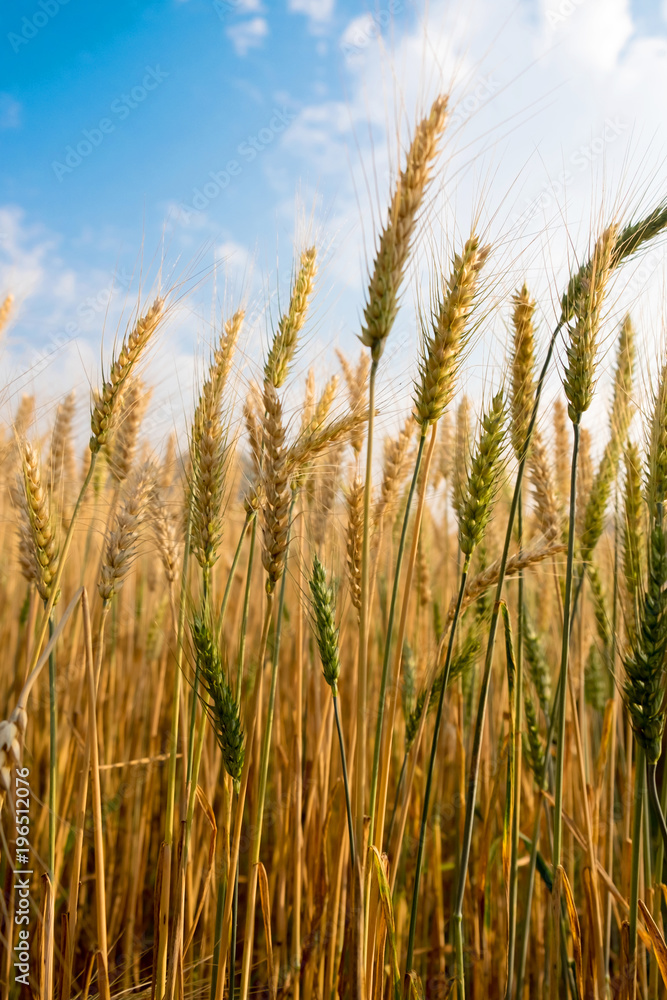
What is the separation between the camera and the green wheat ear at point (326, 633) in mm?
1191

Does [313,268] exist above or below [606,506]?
above

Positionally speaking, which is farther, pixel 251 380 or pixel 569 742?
pixel 569 742

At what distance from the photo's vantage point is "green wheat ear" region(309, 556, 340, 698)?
1191 mm

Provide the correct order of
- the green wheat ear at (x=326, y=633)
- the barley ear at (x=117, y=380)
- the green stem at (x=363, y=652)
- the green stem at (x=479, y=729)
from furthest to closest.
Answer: the barley ear at (x=117, y=380)
the green wheat ear at (x=326, y=633)
the green stem at (x=479, y=729)
the green stem at (x=363, y=652)

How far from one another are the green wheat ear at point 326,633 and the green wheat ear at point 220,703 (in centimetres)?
19

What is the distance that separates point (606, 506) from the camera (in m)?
1.80

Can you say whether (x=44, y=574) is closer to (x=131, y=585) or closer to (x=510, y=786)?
(x=510, y=786)

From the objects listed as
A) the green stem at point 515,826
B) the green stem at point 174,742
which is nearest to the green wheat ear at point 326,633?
the green stem at point 174,742

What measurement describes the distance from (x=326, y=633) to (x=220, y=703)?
24 centimetres

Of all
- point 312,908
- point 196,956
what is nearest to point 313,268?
point 312,908

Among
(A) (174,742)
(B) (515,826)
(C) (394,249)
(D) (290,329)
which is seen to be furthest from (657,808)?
(D) (290,329)

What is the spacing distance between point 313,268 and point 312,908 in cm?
173

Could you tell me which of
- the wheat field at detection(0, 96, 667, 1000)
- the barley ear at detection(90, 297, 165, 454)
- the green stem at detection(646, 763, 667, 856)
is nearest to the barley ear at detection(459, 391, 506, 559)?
the wheat field at detection(0, 96, 667, 1000)

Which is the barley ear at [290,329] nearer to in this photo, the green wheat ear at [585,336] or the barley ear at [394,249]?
the barley ear at [394,249]
